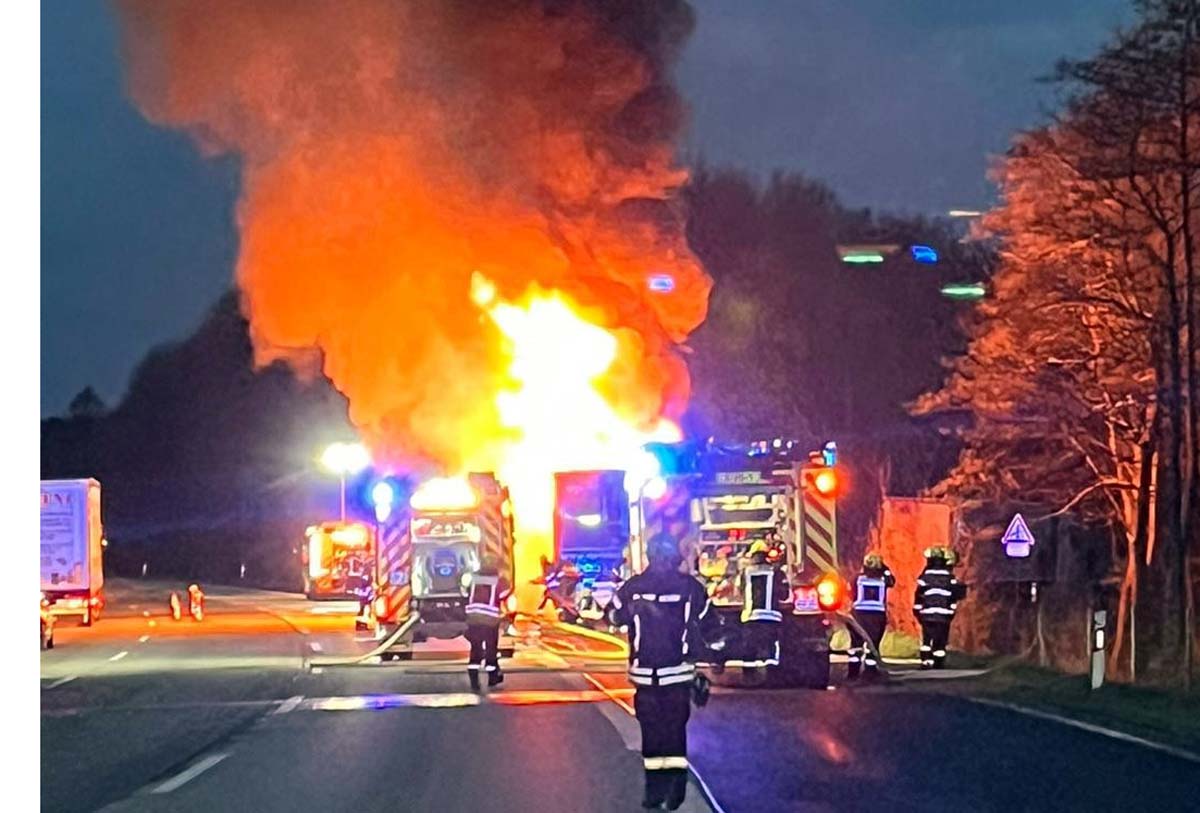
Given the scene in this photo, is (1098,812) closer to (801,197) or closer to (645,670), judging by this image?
(645,670)

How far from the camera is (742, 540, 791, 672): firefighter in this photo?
65.7 feet

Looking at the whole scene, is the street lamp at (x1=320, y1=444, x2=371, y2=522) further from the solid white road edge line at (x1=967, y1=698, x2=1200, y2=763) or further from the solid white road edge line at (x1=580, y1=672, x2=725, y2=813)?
the solid white road edge line at (x1=967, y1=698, x2=1200, y2=763)

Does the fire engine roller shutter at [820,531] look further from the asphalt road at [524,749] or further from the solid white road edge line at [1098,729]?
the solid white road edge line at [1098,729]

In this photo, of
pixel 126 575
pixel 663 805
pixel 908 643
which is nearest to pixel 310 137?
pixel 908 643

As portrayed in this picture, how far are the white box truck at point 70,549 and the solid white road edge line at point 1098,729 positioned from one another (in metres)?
23.9

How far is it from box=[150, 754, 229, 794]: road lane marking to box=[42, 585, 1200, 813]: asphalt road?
0.04 m

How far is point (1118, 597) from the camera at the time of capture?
27609 mm

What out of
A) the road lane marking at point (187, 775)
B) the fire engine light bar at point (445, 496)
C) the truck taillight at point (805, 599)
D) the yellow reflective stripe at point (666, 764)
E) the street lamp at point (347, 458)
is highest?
the street lamp at point (347, 458)

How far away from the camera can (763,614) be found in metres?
20.0

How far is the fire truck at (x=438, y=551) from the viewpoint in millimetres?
26375

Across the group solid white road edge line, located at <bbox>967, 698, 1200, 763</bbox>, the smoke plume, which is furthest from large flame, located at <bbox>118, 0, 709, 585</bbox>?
solid white road edge line, located at <bbox>967, 698, 1200, 763</bbox>

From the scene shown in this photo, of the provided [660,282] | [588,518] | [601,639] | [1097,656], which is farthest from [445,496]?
[1097,656]

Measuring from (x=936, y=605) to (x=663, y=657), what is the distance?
11.7 metres

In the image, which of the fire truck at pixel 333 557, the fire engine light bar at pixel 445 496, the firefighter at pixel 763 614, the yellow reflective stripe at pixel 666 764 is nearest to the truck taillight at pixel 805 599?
the firefighter at pixel 763 614
